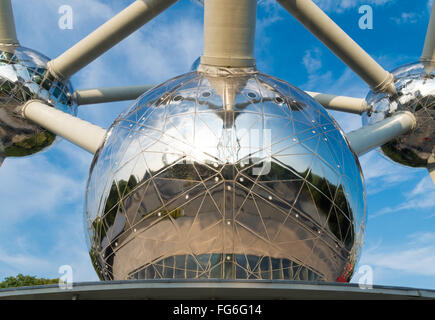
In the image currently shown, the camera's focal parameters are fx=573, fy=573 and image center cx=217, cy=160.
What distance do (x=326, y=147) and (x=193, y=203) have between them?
2.05m

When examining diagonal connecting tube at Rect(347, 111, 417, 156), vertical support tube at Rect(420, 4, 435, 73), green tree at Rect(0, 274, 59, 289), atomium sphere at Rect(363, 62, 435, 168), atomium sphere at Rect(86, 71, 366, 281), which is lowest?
atomium sphere at Rect(86, 71, 366, 281)

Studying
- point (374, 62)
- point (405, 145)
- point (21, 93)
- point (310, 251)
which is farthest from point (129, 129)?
point (405, 145)

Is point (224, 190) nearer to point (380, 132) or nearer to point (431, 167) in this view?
point (380, 132)

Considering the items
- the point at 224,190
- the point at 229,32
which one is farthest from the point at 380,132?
the point at 224,190

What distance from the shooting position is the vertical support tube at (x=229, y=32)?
27.4ft

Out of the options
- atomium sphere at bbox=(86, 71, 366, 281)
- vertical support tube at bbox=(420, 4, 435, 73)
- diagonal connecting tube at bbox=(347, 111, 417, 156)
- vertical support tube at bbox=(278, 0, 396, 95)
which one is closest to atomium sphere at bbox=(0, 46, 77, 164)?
atomium sphere at bbox=(86, 71, 366, 281)

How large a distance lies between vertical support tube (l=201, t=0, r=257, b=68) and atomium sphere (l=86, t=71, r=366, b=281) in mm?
607

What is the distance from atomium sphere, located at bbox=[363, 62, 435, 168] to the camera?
1227 cm

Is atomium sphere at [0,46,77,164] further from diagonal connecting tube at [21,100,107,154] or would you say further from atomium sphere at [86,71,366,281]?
atomium sphere at [86,71,366,281]

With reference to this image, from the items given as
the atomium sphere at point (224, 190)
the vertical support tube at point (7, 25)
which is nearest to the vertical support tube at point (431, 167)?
the atomium sphere at point (224, 190)

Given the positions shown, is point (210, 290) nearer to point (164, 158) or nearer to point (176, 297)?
point (176, 297)

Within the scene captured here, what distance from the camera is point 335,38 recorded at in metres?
10.7

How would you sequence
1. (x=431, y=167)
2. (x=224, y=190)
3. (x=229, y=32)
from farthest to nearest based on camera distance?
(x=431, y=167), (x=229, y=32), (x=224, y=190)

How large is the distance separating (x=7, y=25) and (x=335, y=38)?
680cm
